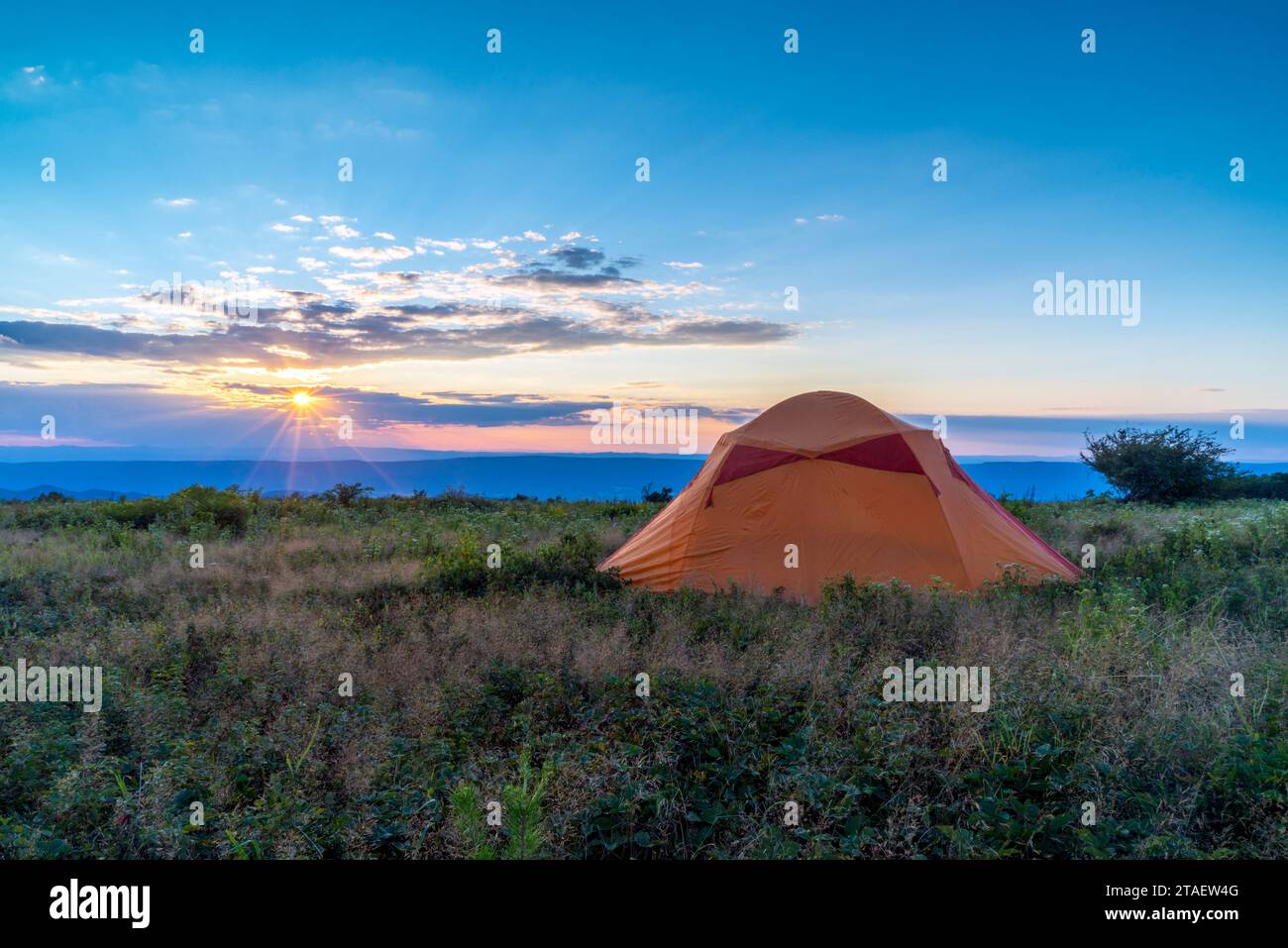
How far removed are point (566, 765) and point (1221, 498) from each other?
2498cm

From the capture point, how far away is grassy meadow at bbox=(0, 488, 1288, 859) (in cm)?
373

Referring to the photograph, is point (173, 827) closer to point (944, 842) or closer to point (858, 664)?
point (944, 842)

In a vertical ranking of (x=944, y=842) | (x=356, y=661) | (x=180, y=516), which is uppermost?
(x=180, y=516)

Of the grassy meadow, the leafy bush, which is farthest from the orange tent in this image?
the leafy bush

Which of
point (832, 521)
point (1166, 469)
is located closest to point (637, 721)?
point (832, 521)

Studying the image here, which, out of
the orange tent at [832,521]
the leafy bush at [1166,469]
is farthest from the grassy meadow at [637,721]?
the leafy bush at [1166,469]

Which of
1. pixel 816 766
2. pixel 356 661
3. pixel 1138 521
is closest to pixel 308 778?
pixel 356 661

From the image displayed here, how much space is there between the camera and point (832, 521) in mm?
9664

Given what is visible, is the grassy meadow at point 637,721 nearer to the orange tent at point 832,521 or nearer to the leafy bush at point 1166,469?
the orange tent at point 832,521

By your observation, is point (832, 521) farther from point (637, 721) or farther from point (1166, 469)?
point (1166, 469)

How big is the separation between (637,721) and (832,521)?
5320 mm

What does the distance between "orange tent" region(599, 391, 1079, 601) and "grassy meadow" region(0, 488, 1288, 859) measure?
2.72ft

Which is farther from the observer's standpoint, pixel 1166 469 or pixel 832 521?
pixel 1166 469

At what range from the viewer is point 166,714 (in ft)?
16.9
